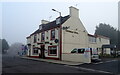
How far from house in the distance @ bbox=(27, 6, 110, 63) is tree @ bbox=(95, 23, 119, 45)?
29.8 meters

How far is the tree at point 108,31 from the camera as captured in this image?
2304 inches

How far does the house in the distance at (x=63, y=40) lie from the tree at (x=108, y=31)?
97.8 ft

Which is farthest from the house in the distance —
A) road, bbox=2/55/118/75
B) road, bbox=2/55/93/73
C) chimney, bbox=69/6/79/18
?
road, bbox=2/55/93/73

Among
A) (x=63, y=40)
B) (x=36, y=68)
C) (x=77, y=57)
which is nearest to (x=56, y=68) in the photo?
(x=36, y=68)

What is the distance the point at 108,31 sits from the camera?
207 feet

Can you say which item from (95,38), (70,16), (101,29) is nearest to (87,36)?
(95,38)

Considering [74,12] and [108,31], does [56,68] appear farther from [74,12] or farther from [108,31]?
[108,31]

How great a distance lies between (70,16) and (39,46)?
9.80 metres

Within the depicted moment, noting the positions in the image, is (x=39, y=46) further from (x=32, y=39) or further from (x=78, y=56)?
(x=78, y=56)

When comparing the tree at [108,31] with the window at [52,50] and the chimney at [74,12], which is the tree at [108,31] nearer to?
the chimney at [74,12]

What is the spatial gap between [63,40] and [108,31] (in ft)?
147

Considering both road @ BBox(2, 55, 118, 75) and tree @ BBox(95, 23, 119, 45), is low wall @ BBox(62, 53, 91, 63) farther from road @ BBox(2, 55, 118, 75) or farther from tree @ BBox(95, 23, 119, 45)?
tree @ BBox(95, 23, 119, 45)

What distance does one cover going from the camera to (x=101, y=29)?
66.9 meters

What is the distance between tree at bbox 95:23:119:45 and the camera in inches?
2304
